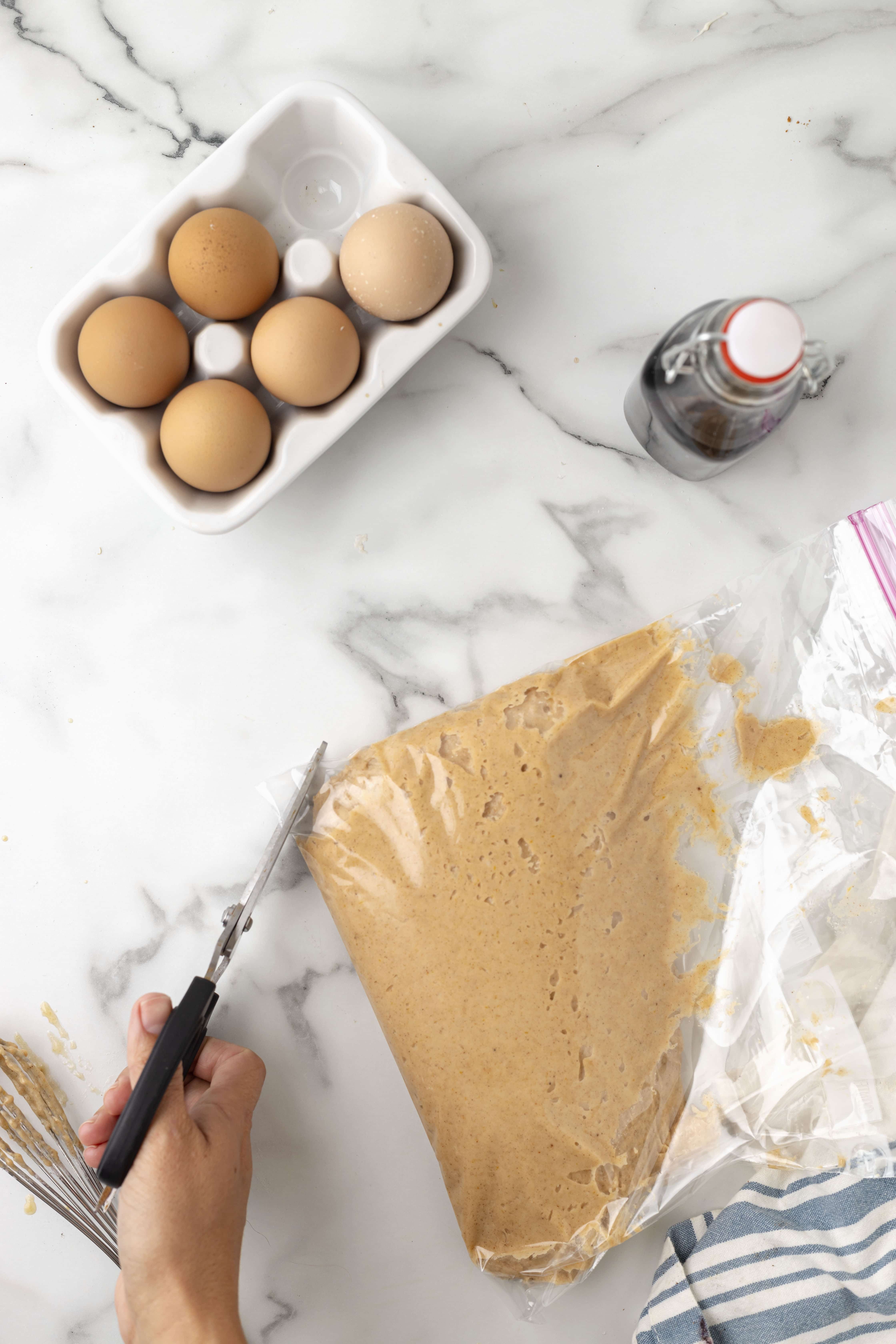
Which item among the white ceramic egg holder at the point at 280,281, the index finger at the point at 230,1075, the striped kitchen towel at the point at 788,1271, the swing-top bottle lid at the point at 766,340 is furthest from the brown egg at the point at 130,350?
the striped kitchen towel at the point at 788,1271

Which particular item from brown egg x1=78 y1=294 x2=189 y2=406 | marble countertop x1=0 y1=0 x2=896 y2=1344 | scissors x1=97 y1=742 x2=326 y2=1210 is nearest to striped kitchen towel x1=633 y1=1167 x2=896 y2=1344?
marble countertop x1=0 y1=0 x2=896 y2=1344

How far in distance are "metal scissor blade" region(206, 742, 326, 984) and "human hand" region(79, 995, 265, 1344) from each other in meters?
0.08

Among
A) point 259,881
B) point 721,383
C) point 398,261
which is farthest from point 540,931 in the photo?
point 398,261

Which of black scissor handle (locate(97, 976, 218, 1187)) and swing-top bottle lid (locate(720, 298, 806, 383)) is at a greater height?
swing-top bottle lid (locate(720, 298, 806, 383))

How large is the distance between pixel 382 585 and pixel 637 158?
493 millimetres

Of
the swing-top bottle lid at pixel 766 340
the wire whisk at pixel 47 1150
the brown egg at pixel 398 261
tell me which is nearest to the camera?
the swing-top bottle lid at pixel 766 340

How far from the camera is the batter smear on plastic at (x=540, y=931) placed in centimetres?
73

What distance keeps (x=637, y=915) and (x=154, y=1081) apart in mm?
420

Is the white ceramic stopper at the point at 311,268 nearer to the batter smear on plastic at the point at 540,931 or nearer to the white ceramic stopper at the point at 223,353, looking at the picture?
the white ceramic stopper at the point at 223,353

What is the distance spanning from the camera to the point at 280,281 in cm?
79

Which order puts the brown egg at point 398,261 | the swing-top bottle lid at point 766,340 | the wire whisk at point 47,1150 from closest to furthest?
the swing-top bottle lid at point 766,340 → the brown egg at point 398,261 → the wire whisk at point 47,1150

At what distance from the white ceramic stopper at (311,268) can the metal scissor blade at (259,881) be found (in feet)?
1.36

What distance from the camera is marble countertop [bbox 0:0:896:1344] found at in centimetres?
85

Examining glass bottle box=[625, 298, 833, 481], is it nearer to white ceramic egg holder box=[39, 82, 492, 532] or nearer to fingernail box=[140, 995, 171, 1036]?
white ceramic egg holder box=[39, 82, 492, 532]
